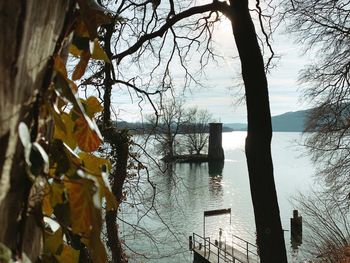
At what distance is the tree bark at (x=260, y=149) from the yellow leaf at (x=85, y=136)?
4555mm

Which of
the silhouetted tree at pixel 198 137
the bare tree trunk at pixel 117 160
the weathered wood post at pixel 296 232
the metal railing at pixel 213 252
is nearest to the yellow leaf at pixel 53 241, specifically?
the bare tree trunk at pixel 117 160

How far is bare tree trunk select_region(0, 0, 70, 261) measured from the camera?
50cm

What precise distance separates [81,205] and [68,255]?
130 mm

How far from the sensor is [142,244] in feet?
65.3

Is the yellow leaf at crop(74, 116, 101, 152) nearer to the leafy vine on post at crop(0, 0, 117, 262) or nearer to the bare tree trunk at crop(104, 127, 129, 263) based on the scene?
the leafy vine on post at crop(0, 0, 117, 262)

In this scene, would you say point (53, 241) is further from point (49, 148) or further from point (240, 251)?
point (240, 251)

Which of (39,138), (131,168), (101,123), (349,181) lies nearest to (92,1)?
(39,138)

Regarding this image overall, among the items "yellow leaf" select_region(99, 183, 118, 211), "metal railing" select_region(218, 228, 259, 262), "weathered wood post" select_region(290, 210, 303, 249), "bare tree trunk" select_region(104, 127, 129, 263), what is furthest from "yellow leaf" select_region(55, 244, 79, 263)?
"weathered wood post" select_region(290, 210, 303, 249)

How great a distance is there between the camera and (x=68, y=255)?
737mm

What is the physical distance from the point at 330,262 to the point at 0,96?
8551mm

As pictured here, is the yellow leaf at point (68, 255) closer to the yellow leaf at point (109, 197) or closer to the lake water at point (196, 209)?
the yellow leaf at point (109, 197)

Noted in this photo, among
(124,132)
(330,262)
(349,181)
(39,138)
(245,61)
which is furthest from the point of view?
(349,181)

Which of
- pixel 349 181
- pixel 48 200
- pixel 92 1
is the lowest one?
pixel 349 181

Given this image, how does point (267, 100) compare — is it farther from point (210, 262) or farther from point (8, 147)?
point (210, 262)
